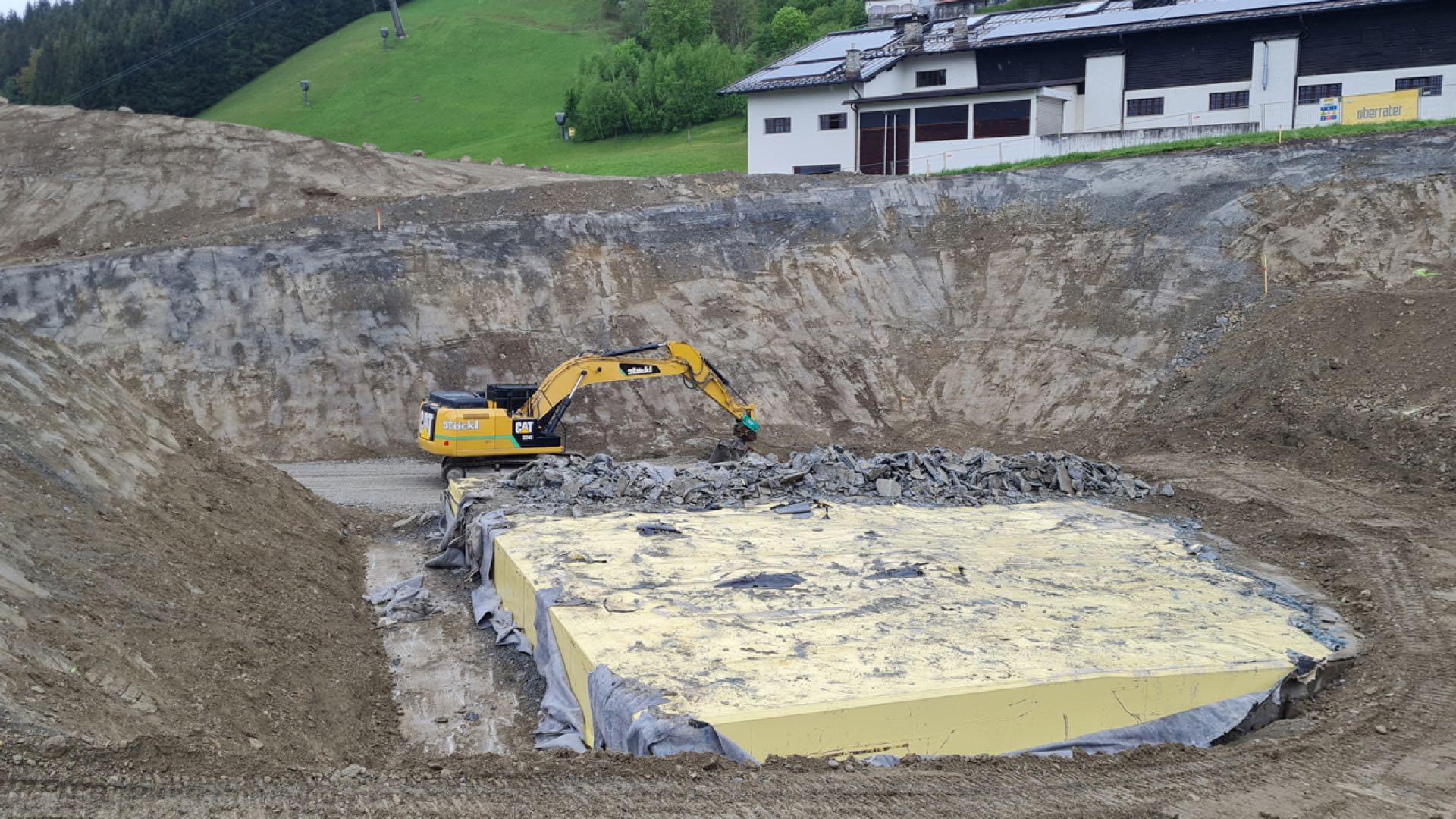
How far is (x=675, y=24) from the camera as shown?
63812mm

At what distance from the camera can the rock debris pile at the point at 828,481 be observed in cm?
1711

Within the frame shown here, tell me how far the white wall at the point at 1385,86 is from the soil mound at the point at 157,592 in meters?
27.4

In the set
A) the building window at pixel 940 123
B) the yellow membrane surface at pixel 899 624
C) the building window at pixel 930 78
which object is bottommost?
the yellow membrane surface at pixel 899 624

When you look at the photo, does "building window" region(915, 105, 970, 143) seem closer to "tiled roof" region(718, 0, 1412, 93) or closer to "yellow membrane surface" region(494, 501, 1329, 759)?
"tiled roof" region(718, 0, 1412, 93)

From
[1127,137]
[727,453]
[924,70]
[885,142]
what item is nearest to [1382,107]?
[1127,137]

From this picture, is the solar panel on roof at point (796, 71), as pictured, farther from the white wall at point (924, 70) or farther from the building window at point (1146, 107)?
the building window at point (1146, 107)

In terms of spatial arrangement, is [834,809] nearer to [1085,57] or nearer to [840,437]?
[840,437]

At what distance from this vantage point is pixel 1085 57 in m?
34.6

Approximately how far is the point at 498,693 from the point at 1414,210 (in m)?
21.9

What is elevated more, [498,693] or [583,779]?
[583,779]

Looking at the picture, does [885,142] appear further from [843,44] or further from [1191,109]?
[1191,109]

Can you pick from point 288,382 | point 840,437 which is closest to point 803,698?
point 840,437

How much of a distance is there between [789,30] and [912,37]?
24724mm

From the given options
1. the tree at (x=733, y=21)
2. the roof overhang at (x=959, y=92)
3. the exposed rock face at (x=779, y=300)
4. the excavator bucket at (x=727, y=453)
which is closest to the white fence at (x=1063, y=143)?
the roof overhang at (x=959, y=92)
